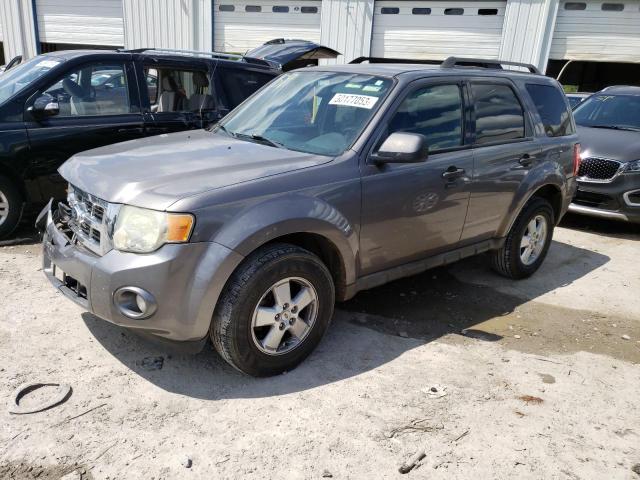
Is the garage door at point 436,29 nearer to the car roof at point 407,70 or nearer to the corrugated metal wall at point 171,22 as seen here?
the corrugated metal wall at point 171,22

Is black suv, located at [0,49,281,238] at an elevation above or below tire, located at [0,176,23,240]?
above

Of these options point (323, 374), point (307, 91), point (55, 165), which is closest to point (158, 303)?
point (323, 374)

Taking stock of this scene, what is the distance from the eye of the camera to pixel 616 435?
2791 millimetres

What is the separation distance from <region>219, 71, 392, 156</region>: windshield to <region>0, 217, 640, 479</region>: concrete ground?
1.34m

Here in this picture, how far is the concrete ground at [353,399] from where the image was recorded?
2455 millimetres

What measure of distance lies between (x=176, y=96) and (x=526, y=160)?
360cm

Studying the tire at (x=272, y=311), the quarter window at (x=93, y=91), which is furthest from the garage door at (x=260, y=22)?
the tire at (x=272, y=311)

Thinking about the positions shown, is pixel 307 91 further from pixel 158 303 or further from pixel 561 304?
pixel 561 304

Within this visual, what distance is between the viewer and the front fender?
2.70 metres

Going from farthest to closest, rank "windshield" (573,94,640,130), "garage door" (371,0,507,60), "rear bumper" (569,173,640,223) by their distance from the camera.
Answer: "garage door" (371,0,507,60) → "windshield" (573,94,640,130) → "rear bumper" (569,173,640,223)

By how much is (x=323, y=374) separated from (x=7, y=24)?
1832cm

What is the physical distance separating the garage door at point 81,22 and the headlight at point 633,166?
1460 cm

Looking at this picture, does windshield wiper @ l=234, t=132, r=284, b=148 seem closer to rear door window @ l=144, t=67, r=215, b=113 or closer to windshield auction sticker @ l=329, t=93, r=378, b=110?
windshield auction sticker @ l=329, t=93, r=378, b=110

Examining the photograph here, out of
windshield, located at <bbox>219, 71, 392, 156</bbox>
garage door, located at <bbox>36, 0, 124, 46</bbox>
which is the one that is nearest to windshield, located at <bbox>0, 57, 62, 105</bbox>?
windshield, located at <bbox>219, 71, 392, 156</bbox>
